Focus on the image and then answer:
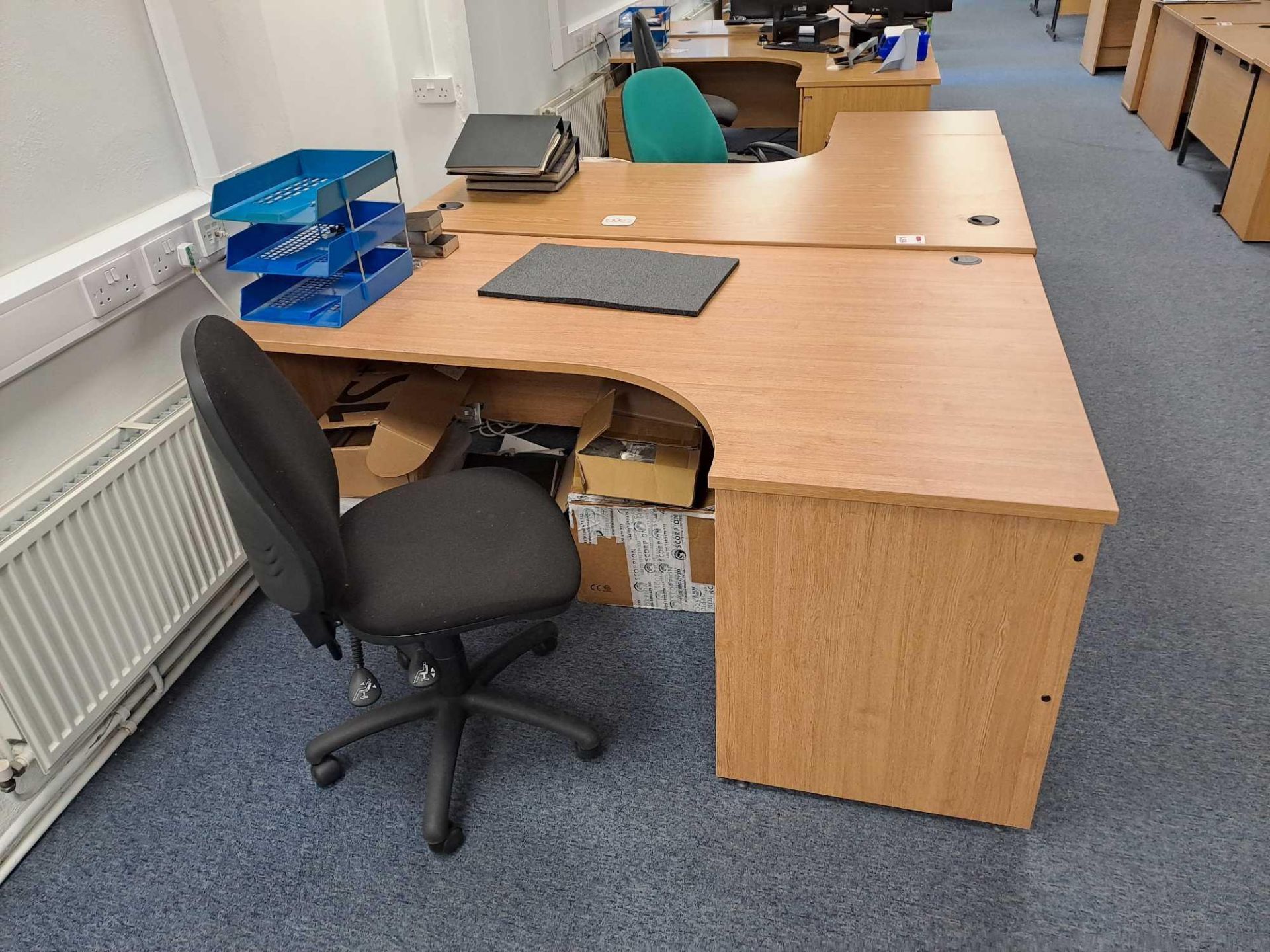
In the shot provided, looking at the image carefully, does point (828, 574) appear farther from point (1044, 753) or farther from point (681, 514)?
point (681, 514)

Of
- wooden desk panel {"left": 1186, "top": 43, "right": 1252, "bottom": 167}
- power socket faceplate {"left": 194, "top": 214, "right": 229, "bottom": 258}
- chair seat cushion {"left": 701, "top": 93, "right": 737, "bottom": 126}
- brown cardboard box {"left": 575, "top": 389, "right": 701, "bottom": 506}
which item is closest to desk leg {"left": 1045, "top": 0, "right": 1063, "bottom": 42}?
wooden desk panel {"left": 1186, "top": 43, "right": 1252, "bottom": 167}

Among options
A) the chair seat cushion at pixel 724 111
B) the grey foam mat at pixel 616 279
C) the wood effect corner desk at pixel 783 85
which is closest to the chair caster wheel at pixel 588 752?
the grey foam mat at pixel 616 279

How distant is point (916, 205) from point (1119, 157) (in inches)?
137

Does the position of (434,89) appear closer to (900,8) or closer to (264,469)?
(264,469)

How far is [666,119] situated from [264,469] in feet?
7.73

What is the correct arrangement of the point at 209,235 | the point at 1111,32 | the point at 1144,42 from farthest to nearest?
the point at 1111,32 → the point at 1144,42 → the point at 209,235

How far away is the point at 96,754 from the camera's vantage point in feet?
6.00

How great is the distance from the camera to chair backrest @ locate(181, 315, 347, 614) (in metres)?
1.23

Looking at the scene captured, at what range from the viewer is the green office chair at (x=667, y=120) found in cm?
311

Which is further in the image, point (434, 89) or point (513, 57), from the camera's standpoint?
point (513, 57)

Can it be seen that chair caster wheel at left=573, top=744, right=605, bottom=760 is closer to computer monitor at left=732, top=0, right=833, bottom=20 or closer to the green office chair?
the green office chair

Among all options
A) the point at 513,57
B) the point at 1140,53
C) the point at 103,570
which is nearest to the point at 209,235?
the point at 103,570

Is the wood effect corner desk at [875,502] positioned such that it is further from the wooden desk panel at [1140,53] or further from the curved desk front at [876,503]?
the wooden desk panel at [1140,53]

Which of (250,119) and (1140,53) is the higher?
(250,119)
